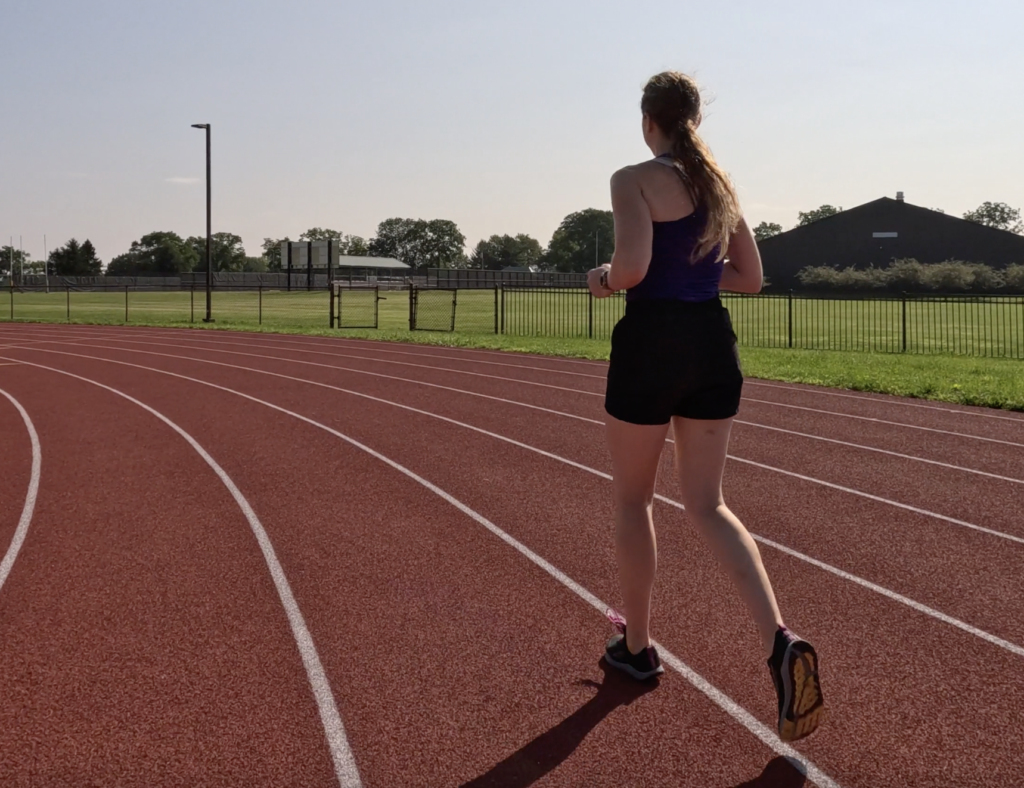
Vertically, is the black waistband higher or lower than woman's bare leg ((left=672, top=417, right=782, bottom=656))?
higher

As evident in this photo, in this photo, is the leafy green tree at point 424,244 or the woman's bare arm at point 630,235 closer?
the woman's bare arm at point 630,235

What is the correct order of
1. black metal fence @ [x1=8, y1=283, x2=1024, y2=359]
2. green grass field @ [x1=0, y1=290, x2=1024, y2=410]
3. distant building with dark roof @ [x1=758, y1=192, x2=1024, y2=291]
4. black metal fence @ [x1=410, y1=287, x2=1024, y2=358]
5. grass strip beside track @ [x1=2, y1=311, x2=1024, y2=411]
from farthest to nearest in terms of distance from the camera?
distant building with dark roof @ [x1=758, y1=192, x2=1024, y2=291], black metal fence @ [x1=8, y1=283, x2=1024, y2=359], black metal fence @ [x1=410, y1=287, x2=1024, y2=358], green grass field @ [x1=0, y1=290, x2=1024, y2=410], grass strip beside track @ [x1=2, y1=311, x2=1024, y2=411]

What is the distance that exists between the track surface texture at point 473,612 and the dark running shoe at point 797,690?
0.16 m

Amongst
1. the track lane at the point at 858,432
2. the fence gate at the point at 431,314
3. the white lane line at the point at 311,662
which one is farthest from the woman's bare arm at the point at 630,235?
the fence gate at the point at 431,314

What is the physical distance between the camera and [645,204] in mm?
3240

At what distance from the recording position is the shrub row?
56031mm

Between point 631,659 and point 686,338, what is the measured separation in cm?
132

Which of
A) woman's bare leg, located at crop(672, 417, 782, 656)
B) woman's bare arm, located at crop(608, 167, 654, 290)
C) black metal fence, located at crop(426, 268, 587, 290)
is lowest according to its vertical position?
woman's bare leg, located at crop(672, 417, 782, 656)

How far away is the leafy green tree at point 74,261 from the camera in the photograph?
11688 cm

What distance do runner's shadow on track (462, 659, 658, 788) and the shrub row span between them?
2163 inches

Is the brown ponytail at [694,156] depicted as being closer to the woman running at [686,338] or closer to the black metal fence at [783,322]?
the woman running at [686,338]

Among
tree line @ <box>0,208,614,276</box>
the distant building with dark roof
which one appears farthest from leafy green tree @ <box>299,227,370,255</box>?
the distant building with dark roof

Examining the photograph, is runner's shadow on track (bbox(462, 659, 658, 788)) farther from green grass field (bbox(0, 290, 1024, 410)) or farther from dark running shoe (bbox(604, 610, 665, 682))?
green grass field (bbox(0, 290, 1024, 410))

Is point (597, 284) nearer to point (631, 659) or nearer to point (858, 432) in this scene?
point (631, 659)
